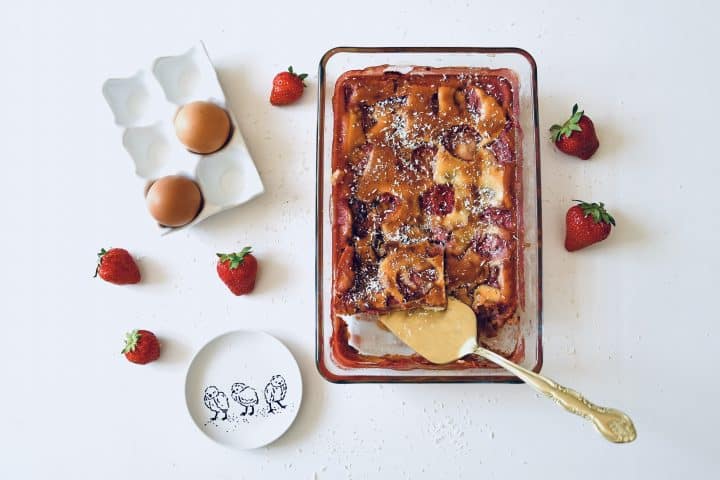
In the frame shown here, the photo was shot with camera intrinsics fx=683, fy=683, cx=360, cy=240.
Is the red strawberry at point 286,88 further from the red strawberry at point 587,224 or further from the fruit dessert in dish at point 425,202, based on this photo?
the red strawberry at point 587,224

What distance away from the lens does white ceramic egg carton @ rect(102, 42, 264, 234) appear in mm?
1642

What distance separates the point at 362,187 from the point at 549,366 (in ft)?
2.06

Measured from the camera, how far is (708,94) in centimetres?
171

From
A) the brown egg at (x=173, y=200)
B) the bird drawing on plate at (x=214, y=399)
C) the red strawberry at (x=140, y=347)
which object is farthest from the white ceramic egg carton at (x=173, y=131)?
the bird drawing on plate at (x=214, y=399)

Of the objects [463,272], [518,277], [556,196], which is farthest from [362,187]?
[556,196]

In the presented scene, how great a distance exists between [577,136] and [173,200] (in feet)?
3.14

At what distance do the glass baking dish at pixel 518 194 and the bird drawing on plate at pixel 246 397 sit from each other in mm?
223

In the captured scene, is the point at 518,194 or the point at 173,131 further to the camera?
the point at 173,131

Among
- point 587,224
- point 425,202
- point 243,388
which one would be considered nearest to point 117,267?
point 243,388

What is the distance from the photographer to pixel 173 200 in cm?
159

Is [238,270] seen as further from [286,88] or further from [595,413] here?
[595,413]

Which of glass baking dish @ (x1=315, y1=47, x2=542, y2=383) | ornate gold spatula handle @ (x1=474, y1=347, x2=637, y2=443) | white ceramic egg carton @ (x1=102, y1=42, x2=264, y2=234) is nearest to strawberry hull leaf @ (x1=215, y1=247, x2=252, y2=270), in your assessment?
white ceramic egg carton @ (x1=102, y1=42, x2=264, y2=234)

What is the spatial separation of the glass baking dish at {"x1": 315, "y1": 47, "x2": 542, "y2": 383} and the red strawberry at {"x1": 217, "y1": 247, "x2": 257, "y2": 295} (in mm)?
A: 197

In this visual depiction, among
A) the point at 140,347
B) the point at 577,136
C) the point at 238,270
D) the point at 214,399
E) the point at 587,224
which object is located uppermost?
the point at 577,136
